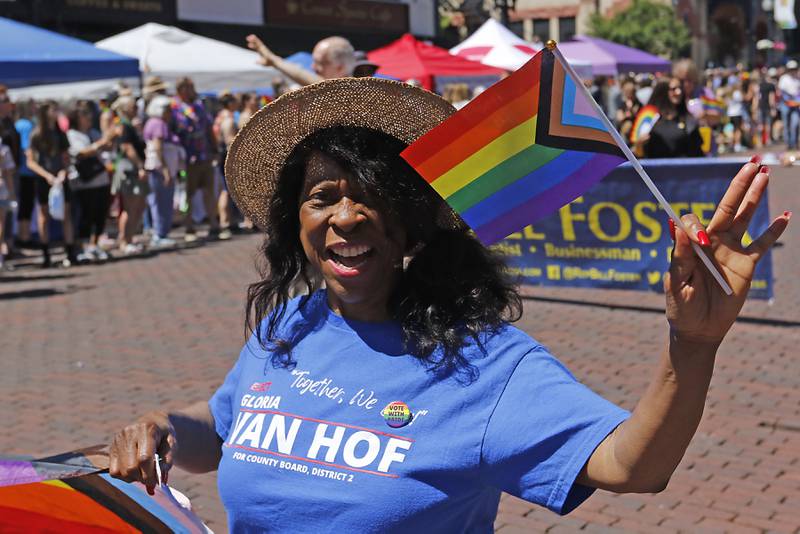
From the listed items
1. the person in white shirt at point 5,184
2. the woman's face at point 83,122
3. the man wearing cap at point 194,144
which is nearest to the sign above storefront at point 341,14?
the man wearing cap at point 194,144

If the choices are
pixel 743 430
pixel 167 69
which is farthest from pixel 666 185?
pixel 167 69

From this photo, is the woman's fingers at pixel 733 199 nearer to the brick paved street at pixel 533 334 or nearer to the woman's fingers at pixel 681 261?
the woman's fingers at pixel 681 261

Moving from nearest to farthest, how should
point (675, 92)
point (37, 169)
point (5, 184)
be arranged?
point (675, 92) → point (5, 184) → point (37, 169)

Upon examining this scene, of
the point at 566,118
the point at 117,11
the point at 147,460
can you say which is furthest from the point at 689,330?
the point at 117,11

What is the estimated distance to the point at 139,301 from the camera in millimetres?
9781

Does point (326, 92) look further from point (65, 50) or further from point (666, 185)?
point (65, 50)

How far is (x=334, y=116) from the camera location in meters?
2.21

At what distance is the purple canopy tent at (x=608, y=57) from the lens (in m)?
20.8

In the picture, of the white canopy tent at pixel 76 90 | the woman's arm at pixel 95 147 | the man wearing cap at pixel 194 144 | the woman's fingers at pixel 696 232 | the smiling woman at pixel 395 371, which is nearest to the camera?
the woman's fingers at pixel 696 232

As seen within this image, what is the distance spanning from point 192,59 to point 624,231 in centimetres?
1034

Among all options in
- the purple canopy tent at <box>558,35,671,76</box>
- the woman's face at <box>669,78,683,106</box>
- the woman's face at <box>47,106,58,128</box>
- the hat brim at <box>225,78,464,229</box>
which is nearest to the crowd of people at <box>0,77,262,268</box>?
the woman's face at <box>47,106,58,128</box>

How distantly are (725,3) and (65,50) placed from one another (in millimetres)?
59172

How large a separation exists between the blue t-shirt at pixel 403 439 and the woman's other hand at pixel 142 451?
0.44 ft

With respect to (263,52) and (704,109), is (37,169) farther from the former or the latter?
(704,109)
